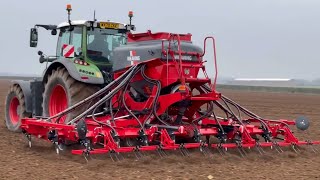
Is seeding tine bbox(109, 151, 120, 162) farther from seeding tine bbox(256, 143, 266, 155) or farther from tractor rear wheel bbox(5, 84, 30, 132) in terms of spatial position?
tractor rear wheel bbox(5, 84, 30, 132)

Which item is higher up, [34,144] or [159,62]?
[159,62]

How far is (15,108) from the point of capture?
11.1 m

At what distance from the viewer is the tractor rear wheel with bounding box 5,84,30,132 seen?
1043 centimetres

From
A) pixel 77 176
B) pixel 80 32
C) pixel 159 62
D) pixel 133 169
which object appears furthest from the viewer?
pixel 80 32

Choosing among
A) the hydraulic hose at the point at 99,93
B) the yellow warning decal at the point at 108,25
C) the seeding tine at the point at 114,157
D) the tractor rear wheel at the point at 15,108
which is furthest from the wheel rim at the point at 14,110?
the seeding tine at the point at 114,157

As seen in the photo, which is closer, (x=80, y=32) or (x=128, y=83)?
(x=128, y=83)

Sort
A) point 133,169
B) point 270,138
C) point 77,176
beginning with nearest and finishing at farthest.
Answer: point 77,176 → point 133,169 → point 270,138

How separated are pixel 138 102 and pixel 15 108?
395 cm

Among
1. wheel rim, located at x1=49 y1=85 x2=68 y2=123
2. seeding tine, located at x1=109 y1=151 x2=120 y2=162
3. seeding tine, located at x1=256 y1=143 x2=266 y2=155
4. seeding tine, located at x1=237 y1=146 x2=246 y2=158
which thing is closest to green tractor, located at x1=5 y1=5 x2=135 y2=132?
wheel rim, located at x1=49 y1=85 x2=68 y2=123

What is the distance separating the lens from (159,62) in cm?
805

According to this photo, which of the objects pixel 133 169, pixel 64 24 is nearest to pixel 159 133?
pixel 133 169

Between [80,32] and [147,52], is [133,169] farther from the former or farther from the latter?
[80,32]

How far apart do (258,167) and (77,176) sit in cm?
257

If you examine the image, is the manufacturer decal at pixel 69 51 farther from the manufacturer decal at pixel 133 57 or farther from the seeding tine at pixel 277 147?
the seeding tine at pixel 277 147
